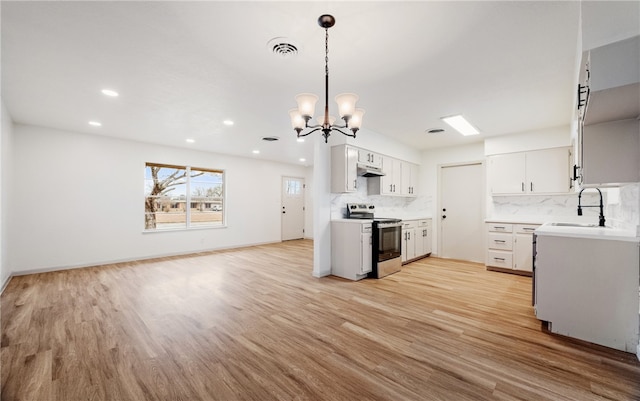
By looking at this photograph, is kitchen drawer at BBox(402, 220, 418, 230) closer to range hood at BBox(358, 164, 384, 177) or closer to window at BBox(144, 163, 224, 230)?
range hood at BBox(358, 164, 384, 177)

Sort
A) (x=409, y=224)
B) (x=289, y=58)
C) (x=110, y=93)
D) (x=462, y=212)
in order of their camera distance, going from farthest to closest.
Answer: (x=462, y=212) < (x=409, y=224) < (x=110, y=93) < (x=289, y=58)

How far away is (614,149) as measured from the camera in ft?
6.94

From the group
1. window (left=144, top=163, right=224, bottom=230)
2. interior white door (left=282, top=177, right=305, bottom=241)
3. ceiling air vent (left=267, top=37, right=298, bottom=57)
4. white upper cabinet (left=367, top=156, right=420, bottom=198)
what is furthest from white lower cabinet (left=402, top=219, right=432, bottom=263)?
window (left=144, top=163, right=224, bottom=230)

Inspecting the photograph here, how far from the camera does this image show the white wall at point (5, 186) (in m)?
3.67

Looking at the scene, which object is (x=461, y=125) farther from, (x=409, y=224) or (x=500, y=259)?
(x=500, y=259)

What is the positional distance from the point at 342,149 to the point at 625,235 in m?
3.36

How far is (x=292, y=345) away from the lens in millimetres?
2254

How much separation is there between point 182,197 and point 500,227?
703 cm

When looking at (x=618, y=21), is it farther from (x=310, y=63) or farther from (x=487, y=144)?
(x=487, y=144)

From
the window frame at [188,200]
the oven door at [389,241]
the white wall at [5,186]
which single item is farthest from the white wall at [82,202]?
the oven door at [389,241]

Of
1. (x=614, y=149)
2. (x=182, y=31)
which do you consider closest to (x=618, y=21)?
(x=614, y=149)

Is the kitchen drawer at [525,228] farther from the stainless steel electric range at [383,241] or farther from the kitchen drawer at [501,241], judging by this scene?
the stainless steel electric range at [383,241]

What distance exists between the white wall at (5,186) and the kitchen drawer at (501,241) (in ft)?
25.6

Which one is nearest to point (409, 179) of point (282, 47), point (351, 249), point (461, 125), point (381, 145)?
point (381, 145)
